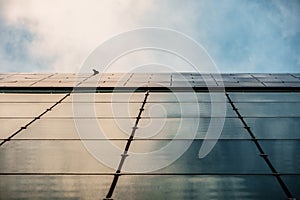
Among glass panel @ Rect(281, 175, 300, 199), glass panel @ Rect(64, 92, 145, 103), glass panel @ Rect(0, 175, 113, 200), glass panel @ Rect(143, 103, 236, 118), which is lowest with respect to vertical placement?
glass panel @ Rect(0, 175, 113, 200)

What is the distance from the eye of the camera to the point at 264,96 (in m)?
13.7

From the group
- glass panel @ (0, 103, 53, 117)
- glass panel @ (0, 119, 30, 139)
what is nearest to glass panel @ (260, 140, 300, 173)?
glass panel @ (0, 119, 30, 139)

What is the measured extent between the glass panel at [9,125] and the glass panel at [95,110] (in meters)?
0.71

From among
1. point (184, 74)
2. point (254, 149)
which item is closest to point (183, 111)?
point (254, 149)

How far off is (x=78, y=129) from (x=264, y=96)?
5.90m

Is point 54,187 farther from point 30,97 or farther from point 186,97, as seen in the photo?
point 30,97

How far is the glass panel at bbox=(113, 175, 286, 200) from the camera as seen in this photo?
689 cm

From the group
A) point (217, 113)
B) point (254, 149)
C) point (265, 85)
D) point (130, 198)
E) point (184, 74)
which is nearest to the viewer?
point (130, 198)

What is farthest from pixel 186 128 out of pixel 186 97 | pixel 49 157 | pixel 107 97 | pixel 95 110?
pixel 107 97

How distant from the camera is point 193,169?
7863 mm

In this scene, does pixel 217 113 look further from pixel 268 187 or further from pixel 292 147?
pixel 268 187

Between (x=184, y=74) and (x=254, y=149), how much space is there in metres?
9.87

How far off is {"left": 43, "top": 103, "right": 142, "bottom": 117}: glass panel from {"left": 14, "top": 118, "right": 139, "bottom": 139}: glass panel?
0.46 metres

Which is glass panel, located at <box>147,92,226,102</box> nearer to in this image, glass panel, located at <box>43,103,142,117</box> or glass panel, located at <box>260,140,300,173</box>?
glass panel, located at <box>43,103,142,117</box>
